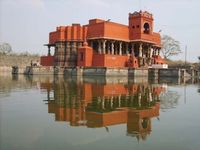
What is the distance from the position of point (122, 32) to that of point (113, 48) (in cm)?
317

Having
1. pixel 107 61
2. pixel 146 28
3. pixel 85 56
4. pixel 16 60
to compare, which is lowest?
pixel 107 61

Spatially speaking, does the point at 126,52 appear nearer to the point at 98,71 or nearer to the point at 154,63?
the point at 154,63

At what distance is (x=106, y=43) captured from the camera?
5209cm

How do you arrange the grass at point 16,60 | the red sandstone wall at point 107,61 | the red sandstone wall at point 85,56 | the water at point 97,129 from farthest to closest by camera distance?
the grass at point 16,60
the red sandstone wall at point 85,56
the red sandstone wall at point 107,61
the water at point 97,129

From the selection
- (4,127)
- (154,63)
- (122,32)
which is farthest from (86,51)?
(4,127)

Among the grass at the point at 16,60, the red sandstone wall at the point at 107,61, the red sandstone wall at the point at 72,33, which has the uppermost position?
the red sandstone wall at the point at 72,33

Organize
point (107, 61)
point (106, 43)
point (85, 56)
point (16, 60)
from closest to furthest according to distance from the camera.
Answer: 1. point (107, 61)
2. point (85, 56)
3. point (106, 43)
4. point (16, 60)

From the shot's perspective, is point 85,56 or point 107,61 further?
point 85,56

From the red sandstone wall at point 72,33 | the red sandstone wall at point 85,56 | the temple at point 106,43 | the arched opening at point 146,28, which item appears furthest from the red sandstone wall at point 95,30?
the arched opening at point 146,28

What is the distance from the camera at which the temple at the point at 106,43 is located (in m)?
48.5

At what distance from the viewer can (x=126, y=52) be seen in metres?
54.3

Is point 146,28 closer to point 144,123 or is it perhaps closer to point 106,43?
point 106,43

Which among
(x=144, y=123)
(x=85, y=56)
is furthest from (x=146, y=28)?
(x=144, y=123)

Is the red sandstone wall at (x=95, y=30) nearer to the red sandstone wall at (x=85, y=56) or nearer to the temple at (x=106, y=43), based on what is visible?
the temple at (x=106, y=43)
